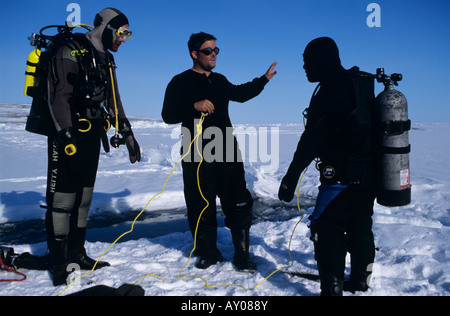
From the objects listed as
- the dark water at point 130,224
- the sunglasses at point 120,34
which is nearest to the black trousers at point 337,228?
the sunglasses at point 120,34

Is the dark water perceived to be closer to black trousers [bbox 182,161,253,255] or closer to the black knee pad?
black trousers [bbox 182,161,253,255]

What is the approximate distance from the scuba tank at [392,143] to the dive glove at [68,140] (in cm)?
263

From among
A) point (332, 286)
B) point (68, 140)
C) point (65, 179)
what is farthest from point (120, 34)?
point (332, 286)

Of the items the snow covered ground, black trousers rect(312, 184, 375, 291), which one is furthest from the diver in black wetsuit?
the snow covered ground

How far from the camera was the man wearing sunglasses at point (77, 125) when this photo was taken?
267 centimetres

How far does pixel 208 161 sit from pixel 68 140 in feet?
4.52

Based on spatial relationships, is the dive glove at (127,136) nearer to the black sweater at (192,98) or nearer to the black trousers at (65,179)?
the black trousers at (65,179)

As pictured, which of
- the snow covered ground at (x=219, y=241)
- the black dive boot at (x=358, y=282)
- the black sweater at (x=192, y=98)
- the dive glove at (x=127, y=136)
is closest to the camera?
the black dive boot at (x=358, y=282)

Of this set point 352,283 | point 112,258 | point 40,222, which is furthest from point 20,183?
point 352,283

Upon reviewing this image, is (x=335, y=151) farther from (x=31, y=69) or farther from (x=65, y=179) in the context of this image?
(x=31, y=69)

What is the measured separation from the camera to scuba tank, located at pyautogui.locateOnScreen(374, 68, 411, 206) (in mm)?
2104

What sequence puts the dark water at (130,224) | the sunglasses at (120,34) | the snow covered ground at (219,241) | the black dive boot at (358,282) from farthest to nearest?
1. the dark water at (130,224)
2. the sunglasses at (120,34)
3. the snow covered ground at (219,241)
4. the black dive boot at (358,282)
